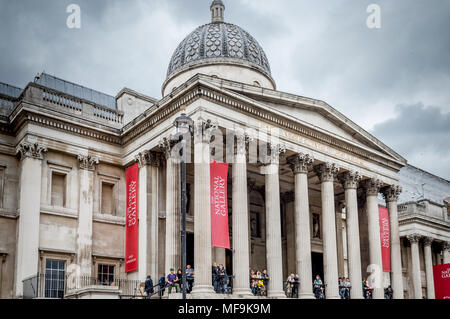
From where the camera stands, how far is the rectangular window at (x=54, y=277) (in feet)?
84.4

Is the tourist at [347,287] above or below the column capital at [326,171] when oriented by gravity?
below

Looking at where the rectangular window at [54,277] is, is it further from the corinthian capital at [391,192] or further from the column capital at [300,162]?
the corinthian capital at [391,192]

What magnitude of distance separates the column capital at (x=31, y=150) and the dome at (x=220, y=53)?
1071 centimetres

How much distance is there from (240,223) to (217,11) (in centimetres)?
1771

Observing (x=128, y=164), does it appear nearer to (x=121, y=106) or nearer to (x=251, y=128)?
(x=121, y=106)

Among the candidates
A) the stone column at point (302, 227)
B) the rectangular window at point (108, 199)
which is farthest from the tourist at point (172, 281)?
the rectangular window at point (108, 199)

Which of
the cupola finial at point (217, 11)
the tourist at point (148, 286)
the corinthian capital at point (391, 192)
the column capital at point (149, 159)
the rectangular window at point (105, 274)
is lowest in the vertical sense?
the tourist at point (148, 286)

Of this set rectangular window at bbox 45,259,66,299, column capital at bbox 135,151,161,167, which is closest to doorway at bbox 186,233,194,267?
column capital at bbox 135,151,161,167

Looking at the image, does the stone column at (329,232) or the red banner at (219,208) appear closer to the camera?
the red banner at (219,208)

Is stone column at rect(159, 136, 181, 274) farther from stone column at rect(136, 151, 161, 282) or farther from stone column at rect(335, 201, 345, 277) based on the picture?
stone column at rect(335, 201, 345, 277)

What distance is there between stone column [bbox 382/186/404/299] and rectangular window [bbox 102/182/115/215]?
16478 millimetres

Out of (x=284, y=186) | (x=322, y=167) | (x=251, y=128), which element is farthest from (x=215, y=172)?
(x=284, y=186)
